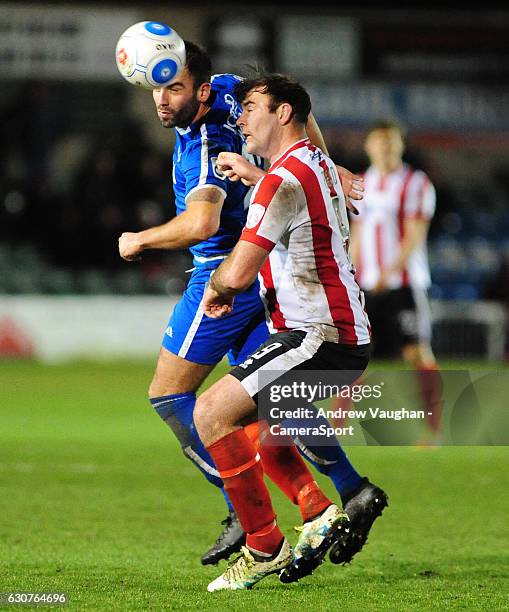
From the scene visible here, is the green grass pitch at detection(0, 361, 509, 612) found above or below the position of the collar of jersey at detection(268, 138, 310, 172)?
below

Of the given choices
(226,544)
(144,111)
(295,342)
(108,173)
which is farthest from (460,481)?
(144,111)

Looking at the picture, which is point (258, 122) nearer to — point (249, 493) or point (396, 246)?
point (249, 493)

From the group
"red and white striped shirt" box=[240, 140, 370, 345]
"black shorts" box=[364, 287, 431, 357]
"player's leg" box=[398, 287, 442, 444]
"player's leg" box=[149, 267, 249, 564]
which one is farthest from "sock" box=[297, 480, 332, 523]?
"black shorts" box=[364, 287, 431, 357]

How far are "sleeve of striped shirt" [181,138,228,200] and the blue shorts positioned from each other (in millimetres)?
531

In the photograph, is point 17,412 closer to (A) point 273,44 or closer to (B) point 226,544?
(B) point 226,544

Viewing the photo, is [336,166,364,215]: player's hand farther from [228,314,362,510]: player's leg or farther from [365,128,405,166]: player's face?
[365,128,405,166]: player's face

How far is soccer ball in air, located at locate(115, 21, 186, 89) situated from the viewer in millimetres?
5359

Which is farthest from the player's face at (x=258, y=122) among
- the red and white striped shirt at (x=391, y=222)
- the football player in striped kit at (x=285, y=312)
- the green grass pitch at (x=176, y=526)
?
the red and white striped shirt at (x=391, y=222)

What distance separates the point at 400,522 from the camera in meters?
6.51

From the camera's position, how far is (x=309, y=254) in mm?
4934

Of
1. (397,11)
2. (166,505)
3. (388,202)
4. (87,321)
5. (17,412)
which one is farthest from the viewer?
(397,11)

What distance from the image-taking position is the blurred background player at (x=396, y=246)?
9.67 metres

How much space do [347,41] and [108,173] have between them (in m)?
5.91

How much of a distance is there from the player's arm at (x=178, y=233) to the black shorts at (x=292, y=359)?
21.2 inches
